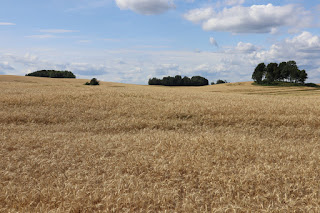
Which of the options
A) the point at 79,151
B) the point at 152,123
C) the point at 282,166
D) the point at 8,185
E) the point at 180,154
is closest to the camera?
the point at 8,185

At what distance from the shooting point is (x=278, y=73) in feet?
304

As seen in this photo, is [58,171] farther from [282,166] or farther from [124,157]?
[282,166]

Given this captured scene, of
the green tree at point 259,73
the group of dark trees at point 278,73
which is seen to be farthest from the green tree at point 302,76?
the green tree at point 259,73

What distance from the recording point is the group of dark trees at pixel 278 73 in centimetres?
8831

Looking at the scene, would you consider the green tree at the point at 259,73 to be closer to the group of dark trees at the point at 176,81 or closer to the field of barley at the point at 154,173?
the group of dark trees at the point at 176,81

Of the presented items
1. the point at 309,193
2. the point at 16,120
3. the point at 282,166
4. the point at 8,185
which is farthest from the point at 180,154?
the point at 16,120

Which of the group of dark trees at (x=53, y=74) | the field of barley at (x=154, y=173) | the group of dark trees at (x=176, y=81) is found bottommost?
the field of barley at (x=154, y=173)

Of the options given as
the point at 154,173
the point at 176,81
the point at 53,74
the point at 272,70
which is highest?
the point at 272,70

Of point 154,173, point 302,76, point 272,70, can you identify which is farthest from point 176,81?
point 154,173

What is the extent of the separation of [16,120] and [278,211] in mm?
14594

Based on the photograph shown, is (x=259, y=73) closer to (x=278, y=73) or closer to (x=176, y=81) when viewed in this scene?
(x=278, y=73)

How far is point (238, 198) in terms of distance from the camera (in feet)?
15.6

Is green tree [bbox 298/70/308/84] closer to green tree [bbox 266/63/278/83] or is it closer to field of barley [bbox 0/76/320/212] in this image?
green tree [bbox 266/63/278/83]

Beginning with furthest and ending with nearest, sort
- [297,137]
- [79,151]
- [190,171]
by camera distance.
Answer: [297,137], [79,151], [190,171]
